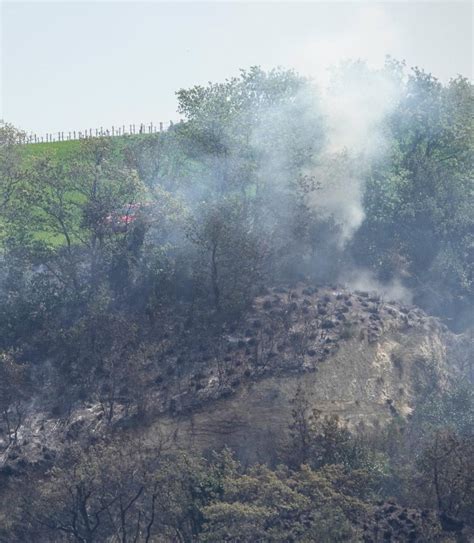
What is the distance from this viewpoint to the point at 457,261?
64938 millimetres

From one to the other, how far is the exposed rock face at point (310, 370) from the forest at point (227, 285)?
657 millimetres

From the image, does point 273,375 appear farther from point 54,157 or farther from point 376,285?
point 54,157

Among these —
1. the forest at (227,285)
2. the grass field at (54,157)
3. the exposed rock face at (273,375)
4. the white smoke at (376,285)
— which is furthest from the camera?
the white smoke at (376,285)

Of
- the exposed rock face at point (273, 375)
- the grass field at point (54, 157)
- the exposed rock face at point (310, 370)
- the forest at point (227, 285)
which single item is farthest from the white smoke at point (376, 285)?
the grass field at point (54, 157)

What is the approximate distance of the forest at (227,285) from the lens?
132 ft

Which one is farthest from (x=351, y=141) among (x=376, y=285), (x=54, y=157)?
(x=54, y=157)

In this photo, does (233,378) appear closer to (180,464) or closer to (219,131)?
(180,464)

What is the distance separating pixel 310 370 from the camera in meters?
51.3

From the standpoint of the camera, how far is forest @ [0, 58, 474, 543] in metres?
40.2

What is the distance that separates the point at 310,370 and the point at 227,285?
7.46 meters

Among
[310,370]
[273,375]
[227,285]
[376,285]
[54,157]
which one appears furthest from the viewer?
[54,157]

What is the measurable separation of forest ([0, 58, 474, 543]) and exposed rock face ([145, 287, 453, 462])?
0.66m

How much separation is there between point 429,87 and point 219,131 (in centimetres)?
1742

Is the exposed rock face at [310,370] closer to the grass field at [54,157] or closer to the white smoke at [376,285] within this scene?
the white smoke at [376,285]
